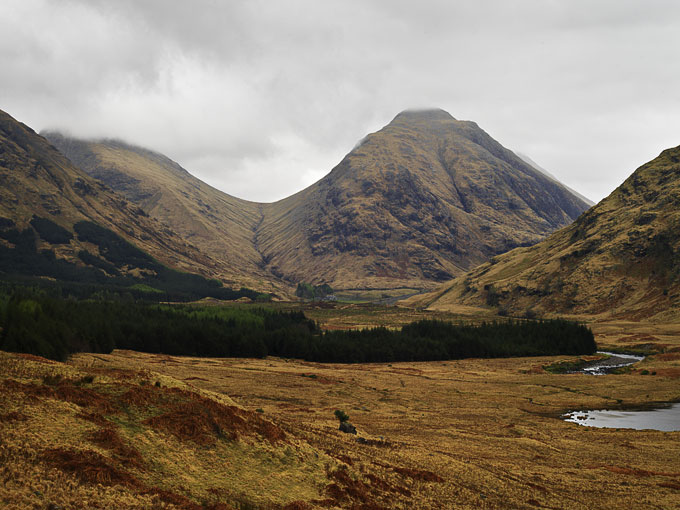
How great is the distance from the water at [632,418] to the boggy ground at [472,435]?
3.27m

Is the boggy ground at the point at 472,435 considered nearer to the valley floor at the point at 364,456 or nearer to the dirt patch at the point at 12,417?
the valley floor at the point at 364,456

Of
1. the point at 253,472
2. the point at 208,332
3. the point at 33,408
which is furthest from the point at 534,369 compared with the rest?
the point at 33,408


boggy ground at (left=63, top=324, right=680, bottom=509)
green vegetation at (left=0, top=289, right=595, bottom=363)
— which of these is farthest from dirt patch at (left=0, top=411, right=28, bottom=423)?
green vegetation at (left=0, top=289, right=595, bottom=363)

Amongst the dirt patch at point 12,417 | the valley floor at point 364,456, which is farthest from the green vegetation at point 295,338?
the dirt patch at point 12,417

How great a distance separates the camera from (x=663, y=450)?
41.0 m

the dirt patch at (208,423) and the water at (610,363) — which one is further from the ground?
the dirt patch at (208,423)

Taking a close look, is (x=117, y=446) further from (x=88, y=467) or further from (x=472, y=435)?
(x=472, y=435)

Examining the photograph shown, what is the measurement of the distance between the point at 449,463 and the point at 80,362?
47.1 m

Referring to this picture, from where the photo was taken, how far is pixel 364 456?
31.2 meters

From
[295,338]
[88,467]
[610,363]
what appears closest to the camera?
[88,467]

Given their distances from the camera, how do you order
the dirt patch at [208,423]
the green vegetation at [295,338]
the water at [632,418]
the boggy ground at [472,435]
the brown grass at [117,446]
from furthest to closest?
1. the green vegetation at [295,338]
2. the water at [632,418]
3. the boggy ground at [472,435]
4. the dirt patch at [208,423]
5. the brown grass at [117,446]

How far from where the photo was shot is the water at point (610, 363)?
339 feet

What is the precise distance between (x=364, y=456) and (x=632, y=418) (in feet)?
140

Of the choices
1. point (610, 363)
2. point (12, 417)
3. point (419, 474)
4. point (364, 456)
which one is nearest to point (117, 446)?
point (12, 417)
